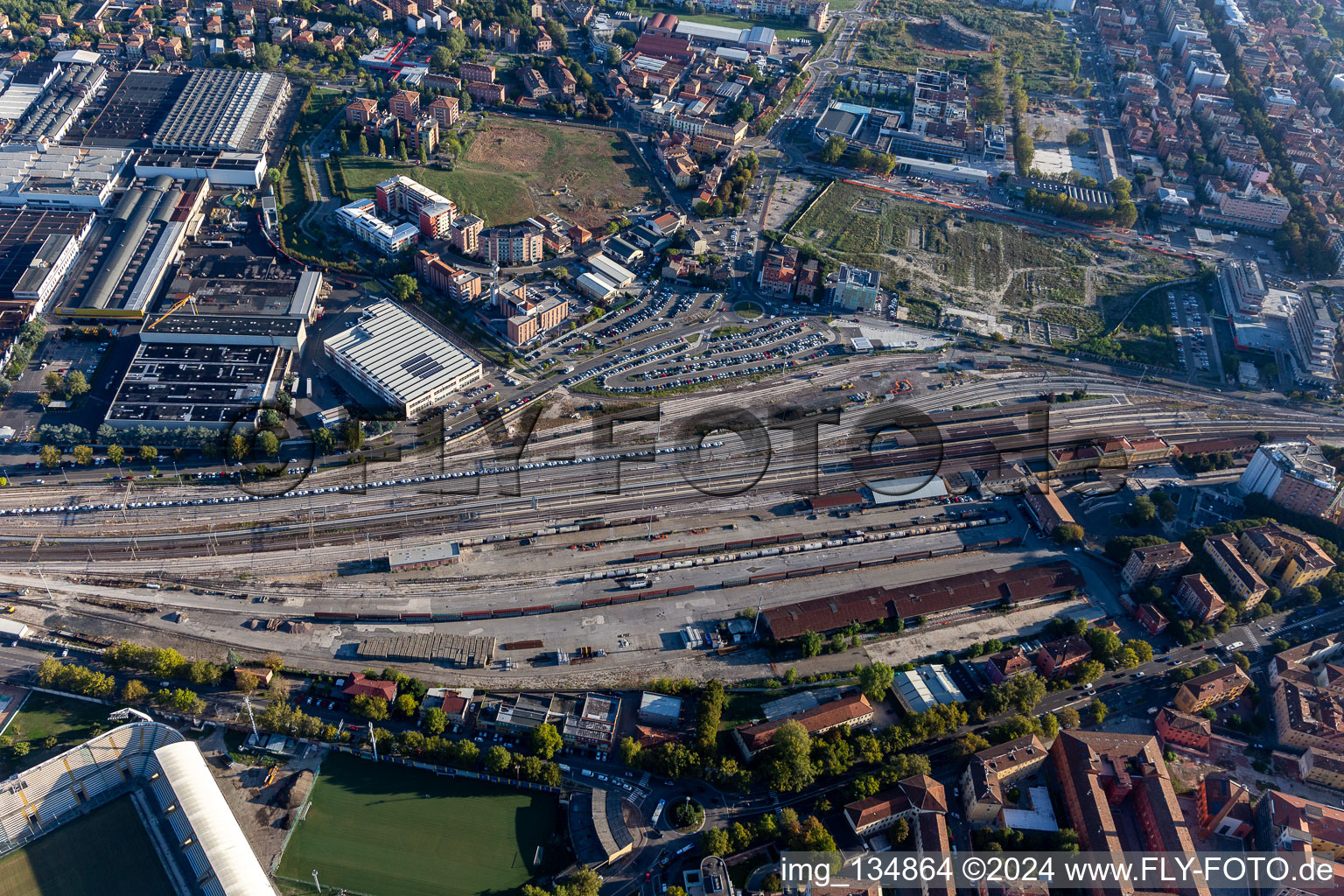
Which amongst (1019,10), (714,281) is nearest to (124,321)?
(714,281)

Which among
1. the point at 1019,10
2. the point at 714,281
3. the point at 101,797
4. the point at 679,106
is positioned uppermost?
the point at 1019,10

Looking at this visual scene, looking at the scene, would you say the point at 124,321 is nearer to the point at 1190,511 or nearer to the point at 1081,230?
the point at 1190,511

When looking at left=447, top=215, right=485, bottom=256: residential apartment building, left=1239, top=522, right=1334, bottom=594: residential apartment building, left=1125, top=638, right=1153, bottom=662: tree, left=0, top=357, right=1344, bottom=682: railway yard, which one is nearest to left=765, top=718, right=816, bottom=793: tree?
left=0, top=357, right=1344, bottom=682: railway yard

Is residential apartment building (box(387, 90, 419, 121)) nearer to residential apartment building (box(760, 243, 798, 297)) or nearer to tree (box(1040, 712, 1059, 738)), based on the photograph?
residential apartment building (box(760, 243, 798, 297))

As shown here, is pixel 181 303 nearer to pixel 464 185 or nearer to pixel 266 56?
pixel 464 185

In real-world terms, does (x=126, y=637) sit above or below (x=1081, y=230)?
below
